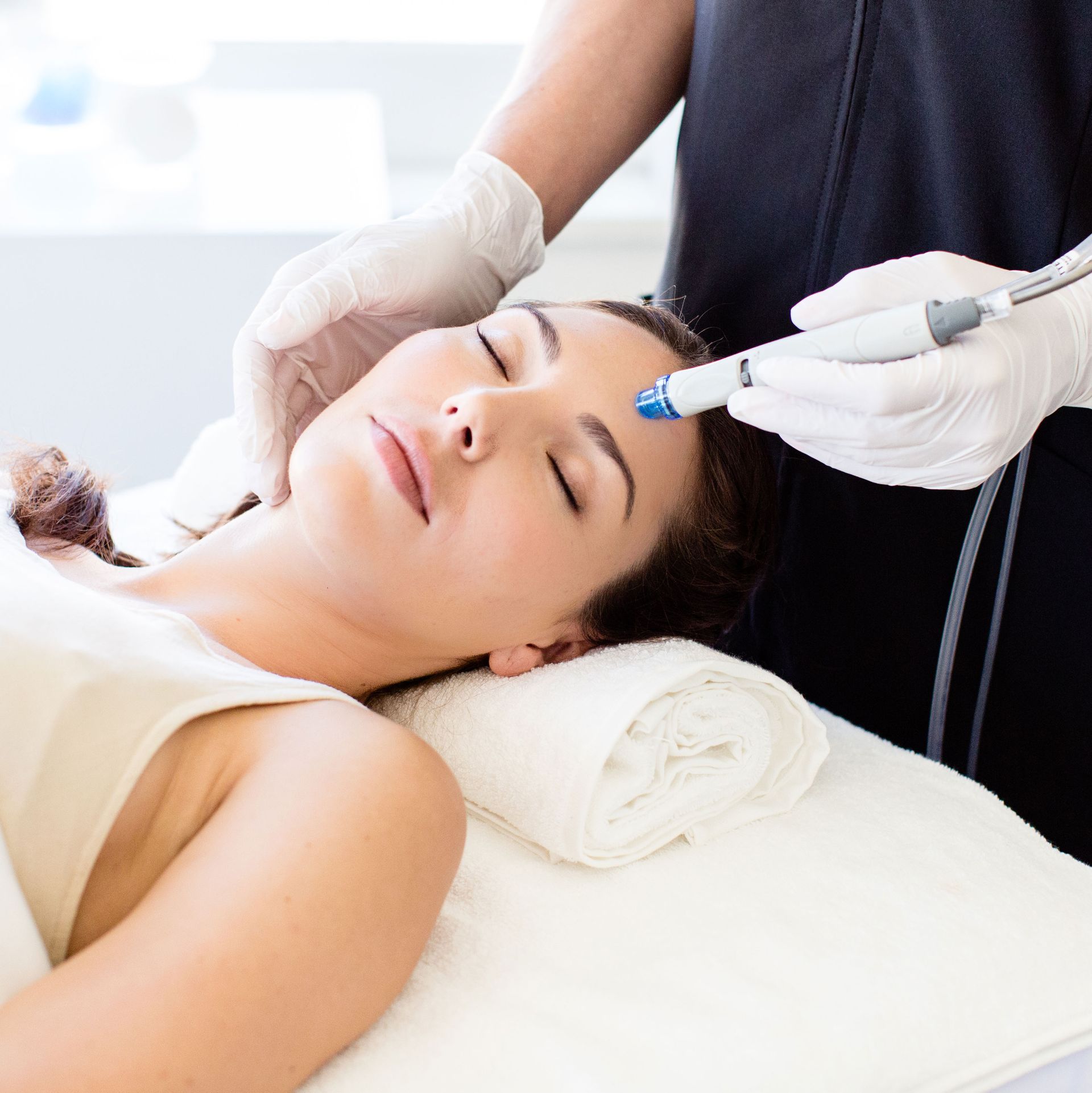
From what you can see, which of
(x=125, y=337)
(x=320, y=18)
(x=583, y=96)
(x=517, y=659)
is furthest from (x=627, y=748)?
(x=320, y=18)

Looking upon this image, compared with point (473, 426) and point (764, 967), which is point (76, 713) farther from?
point (764, 967)

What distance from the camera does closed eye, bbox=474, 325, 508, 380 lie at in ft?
4.23

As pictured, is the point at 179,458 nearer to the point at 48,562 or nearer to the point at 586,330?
the point at 48,562

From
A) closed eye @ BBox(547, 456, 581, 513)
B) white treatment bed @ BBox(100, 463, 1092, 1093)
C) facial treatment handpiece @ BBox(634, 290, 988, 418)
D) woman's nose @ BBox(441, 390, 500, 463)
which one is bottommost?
white treatment bed @ BBox(100, 463, 1092, 1093)

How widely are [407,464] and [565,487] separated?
189 millimetres

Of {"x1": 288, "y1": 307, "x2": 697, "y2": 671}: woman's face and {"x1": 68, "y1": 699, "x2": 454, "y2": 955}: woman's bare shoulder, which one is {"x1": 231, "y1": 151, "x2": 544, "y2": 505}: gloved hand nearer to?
{"x1": 288, "y1": 307, "x2": 697, "y2": 671}: woman's face

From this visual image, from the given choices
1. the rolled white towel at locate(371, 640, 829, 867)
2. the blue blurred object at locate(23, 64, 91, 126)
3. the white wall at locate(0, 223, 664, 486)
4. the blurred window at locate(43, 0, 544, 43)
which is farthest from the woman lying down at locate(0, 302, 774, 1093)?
the blurred window at locate(43, 0, 544, 43)

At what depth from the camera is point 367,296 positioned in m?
1.40

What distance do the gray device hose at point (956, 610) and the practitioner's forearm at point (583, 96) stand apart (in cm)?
80

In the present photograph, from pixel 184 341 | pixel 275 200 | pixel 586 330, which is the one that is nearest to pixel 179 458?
pixel 184 341

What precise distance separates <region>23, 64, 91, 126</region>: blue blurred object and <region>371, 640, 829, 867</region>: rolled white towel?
2.21 metres

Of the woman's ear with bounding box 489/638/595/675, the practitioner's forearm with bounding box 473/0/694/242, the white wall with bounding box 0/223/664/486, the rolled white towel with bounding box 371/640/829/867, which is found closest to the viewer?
the rolled white towel with bounding box 371/640/829/867

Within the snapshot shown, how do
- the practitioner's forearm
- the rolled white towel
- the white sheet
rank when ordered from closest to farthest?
the white sheet < the rolled white towel < the practitioner's forearm

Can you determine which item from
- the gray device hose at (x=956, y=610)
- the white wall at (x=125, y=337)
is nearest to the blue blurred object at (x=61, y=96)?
the white wall at (x=125, y=337)
